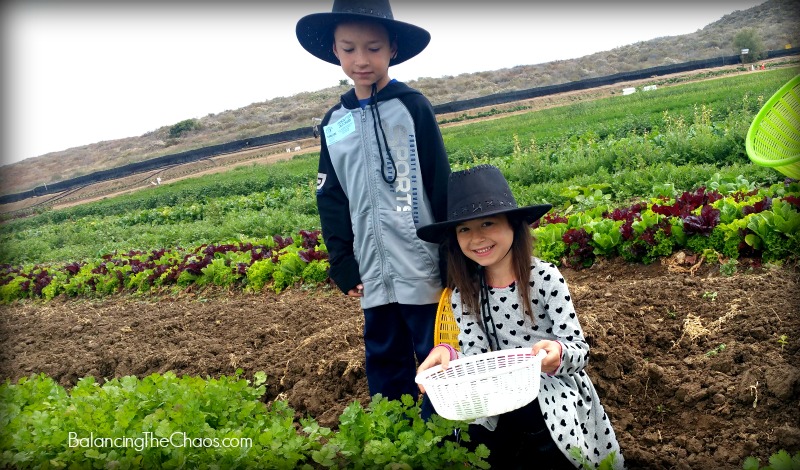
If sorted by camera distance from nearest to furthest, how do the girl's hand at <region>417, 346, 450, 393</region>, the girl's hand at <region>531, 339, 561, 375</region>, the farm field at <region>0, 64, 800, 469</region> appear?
1. the girl's hand at <region>531, 339, 561, 375</region>
2. the girl's hand at <region>417, 346, 450, 393</region>
3. the farm field at <region>0, 64, 800, 469</region>

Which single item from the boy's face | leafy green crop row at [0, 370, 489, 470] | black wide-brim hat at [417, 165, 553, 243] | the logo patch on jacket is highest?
the boy's face

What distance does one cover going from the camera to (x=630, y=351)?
3.56m

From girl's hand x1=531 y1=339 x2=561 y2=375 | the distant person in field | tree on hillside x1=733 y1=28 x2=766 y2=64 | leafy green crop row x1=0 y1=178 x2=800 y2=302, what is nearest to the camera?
→ girl's hand x1=531 y1=339 x2=561 y2=375

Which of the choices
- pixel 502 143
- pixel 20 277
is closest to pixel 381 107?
pixel 20 277

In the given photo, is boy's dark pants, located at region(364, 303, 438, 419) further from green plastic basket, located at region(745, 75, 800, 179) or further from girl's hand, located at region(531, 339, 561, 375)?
green plastic basket, located at region(745, 75, 800, 179)

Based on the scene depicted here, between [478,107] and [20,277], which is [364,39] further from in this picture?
[478,107]

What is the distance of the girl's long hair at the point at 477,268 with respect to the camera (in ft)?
8.14

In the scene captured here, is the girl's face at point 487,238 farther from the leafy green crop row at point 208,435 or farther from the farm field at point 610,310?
the farm field at point 610,310

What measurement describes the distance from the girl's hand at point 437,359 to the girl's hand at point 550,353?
300 millimetres

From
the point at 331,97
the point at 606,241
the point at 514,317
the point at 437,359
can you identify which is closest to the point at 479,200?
the point at 514,317

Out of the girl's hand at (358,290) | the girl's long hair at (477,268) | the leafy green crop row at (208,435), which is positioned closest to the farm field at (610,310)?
the leafy green crop row at (208,435)

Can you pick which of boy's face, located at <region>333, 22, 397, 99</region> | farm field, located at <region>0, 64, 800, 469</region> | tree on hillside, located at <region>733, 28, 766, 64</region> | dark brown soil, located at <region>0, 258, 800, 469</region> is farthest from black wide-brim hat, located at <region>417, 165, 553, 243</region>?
tree on hillside, located at <region>733, 28, 766, 64</region>

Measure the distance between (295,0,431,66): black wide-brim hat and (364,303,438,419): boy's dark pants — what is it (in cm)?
107

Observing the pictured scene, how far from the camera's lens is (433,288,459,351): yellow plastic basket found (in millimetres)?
2646
